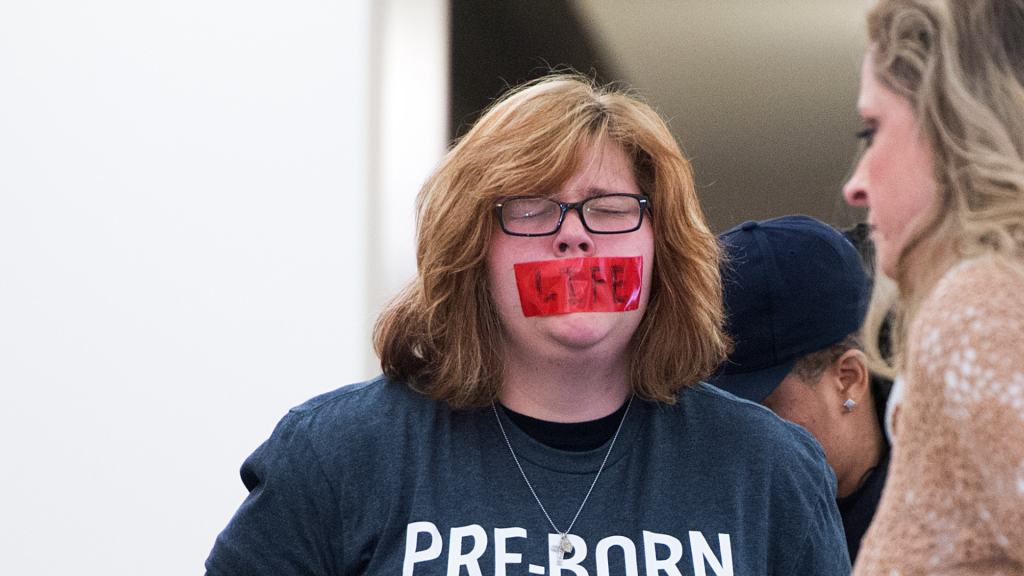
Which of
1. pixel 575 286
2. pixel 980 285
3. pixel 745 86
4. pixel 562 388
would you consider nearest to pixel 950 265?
pixel 980 285

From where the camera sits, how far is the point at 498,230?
43.6 inches

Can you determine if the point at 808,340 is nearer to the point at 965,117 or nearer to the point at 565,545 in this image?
the point at 565,545

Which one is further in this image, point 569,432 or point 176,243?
point 176,243

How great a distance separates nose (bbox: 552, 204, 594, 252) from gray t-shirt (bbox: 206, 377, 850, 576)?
23cm

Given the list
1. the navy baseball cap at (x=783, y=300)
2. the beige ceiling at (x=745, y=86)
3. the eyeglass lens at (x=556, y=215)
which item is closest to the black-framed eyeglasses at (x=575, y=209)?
Answer: the eyeglass lens at (x=556, y=215)

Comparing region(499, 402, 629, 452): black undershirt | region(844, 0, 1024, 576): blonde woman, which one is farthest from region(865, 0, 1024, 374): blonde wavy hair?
region(499, 402, 629, 452): black undershirt

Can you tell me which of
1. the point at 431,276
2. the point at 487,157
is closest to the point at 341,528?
the point at 431,276

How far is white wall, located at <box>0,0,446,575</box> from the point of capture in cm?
182

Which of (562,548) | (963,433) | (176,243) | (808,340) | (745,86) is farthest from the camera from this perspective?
(176,243)

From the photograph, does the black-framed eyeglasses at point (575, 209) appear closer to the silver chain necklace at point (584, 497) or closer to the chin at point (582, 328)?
the chin at point (582, 328)

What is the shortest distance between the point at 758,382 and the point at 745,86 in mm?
653

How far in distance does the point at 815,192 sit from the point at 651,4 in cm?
53

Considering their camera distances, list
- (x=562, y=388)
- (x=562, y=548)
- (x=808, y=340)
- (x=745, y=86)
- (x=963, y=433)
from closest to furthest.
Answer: (x=963, y=433), (x=562, y=548), (x=562, y=388), (x=808, y=340), (x=745, y=86)

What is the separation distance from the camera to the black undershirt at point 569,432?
112 cm
